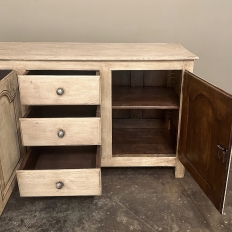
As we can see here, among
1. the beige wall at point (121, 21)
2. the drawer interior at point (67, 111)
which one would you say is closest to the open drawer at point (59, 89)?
the drawer interior at point (67, 111)

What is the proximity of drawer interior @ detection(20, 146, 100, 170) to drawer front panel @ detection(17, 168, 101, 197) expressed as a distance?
0.15 meters

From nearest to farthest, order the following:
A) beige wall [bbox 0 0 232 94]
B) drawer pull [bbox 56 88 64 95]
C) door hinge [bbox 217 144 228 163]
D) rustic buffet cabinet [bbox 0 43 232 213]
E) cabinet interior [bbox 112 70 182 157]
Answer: door hinge [bbox 217 144 228 163], rustic buffet cabinet [bbox 0 43 232 213], drawer pull [bbox 56 88 64 95], cabinet interior [bbox 112 70 182 157], beige wall [bbox 0 0 232 94]

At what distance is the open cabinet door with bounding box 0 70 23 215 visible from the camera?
122cm

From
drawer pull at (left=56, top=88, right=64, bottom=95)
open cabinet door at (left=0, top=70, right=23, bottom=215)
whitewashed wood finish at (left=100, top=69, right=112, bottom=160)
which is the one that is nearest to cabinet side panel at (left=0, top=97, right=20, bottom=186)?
open cabinet door at (left=0, top=70, right=23, bottom=215)

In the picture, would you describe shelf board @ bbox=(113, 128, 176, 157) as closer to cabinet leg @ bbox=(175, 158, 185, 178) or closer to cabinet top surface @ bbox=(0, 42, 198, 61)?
cabinet leg @ bbox=(175, 158, 185, 178)

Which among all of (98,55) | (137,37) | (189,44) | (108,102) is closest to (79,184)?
(108,102)

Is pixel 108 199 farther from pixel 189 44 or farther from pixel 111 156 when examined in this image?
pixel 189 44

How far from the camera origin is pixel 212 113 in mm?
1092

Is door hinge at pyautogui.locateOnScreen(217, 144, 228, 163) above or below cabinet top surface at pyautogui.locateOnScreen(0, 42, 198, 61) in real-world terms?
below

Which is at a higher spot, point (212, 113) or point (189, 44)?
point (189, 44)

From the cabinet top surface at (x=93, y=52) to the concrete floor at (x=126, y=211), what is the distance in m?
0.68

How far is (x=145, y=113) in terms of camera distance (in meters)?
1.92

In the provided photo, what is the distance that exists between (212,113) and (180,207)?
52cm

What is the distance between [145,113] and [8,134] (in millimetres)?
951
